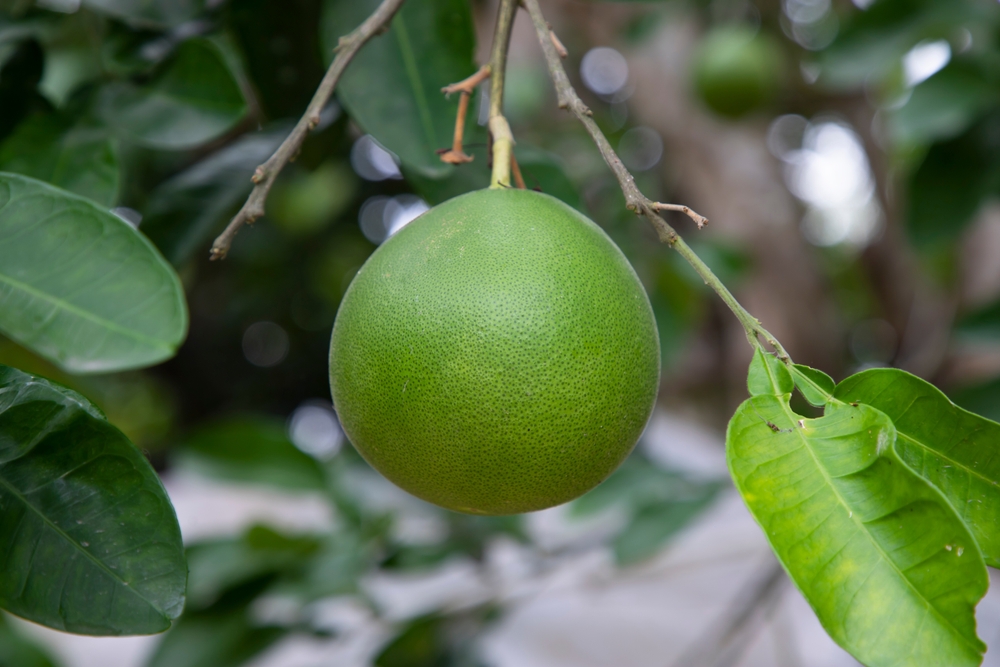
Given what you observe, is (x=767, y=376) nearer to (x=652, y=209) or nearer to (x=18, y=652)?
(x=652, y=209)

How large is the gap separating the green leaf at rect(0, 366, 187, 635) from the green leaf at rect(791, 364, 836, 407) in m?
0.55

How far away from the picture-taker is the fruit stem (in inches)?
33.8

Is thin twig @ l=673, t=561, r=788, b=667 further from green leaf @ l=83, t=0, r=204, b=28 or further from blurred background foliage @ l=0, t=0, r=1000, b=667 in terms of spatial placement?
green leaf @ l=83, t=0, r=204, b=28

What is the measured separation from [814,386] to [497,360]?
10.7 inches

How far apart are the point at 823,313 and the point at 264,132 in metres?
2.31

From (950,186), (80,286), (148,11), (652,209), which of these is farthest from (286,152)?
(950,186)

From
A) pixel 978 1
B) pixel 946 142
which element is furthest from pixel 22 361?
pixel 978 1

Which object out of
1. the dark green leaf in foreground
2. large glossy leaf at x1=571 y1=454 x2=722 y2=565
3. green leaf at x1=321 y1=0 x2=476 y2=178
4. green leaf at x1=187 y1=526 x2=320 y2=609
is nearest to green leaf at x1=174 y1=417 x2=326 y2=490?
green leaf at x1=187 y1=526 x2=320 y2=609

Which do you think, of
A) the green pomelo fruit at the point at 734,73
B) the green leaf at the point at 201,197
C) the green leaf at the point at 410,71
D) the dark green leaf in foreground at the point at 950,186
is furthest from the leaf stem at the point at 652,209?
the green pomelo fruit at the point at 734,73

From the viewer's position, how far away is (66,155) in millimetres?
1031

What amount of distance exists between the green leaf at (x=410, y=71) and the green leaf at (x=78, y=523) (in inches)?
19.6

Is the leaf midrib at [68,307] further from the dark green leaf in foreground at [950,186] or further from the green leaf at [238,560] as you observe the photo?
the dark green leaf in foreground at [950,186]

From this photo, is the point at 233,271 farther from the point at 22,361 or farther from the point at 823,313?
the point at 823,313

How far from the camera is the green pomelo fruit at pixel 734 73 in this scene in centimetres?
272
